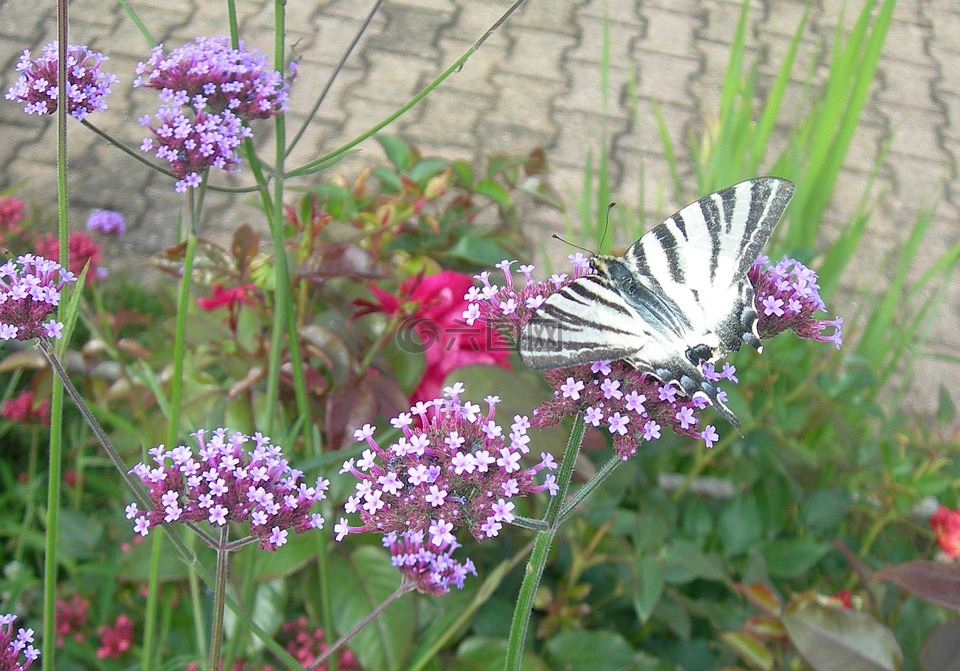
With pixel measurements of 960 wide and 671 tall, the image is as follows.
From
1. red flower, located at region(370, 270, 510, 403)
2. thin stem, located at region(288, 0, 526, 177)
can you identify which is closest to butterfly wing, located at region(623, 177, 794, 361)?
thin stem, located at region(288, 0, 526, 177)

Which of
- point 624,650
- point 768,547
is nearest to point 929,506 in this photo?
point 768,547

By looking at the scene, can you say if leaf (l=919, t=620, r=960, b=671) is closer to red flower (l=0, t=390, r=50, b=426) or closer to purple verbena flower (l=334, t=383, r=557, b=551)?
purple verbena flower (l=334, t=383, r=557, b=551)

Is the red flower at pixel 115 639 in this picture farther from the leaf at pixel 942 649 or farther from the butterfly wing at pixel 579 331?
the leaf at pixel 942 649

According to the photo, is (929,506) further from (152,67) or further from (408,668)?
(152,67)

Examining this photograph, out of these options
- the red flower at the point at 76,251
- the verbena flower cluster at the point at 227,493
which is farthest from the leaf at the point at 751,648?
the red flower at the point at 76,251

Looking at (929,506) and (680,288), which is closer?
(680,288)
